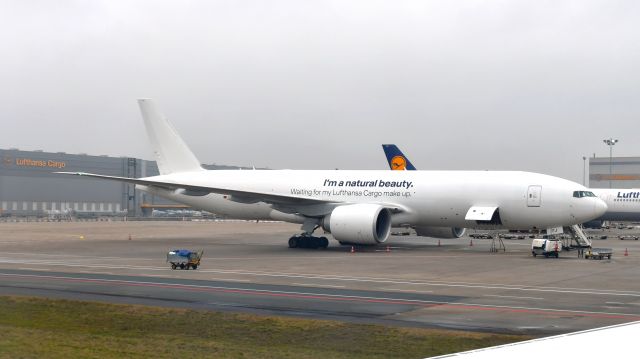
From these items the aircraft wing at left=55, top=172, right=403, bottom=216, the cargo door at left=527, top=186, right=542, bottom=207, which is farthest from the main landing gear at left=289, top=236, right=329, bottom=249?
the cargo door at left=527, top=186, right=542, bottom=207

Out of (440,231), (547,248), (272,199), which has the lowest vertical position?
(547,248)

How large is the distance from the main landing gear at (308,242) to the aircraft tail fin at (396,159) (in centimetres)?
3056

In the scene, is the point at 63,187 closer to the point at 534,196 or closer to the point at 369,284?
the point at 534,196

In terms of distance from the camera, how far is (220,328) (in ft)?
49.6

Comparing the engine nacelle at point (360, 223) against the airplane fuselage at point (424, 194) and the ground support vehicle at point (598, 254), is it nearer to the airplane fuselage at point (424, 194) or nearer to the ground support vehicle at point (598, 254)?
the airplane fuselage at point (424, 194)

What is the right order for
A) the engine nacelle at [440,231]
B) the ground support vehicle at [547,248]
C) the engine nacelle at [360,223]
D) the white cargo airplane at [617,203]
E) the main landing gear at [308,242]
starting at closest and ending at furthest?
1. the ground support vehicle at [547,248]
2. the engine nacelle at [360,223]
3. the main landing gear at [308,242]
4. the engine nacelle at [440,231]
5. the white cargo airplane at [617,203]

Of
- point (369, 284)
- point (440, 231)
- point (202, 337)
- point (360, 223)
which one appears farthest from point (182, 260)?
point (440, 231)

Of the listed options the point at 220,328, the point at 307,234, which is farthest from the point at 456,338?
the point at 307,234

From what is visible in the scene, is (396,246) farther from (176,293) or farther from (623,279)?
(176,293)

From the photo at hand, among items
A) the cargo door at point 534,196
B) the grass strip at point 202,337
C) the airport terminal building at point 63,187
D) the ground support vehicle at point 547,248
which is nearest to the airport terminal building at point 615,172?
the airport terminal building at point 63,187

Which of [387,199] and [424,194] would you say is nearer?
[424,194]

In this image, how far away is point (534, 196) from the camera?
37.1 m

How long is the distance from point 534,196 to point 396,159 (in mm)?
35123

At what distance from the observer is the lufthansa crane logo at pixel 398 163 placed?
2795 inches
